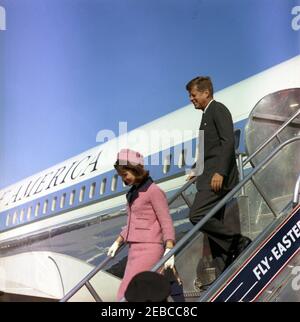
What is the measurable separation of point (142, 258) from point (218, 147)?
0.91 m

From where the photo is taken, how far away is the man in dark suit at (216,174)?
11.9ft

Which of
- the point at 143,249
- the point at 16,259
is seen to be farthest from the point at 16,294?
the point at 143,249

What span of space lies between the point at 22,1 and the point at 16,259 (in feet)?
5.45

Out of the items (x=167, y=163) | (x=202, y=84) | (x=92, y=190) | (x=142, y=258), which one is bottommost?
(x=92, y=190)

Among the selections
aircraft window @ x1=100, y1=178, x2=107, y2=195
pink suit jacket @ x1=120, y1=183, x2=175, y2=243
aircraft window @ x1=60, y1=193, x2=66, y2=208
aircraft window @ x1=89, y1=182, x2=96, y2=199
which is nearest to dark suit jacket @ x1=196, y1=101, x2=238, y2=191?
pink suit jacket @ x1=120, y1=183, x2=175, y2=243

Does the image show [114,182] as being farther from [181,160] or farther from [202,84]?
[202,84]

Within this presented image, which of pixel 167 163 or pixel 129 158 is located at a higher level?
pixel 129 158

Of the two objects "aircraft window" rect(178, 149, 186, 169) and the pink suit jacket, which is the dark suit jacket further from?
"aircraft window" rect(178, 149, 186, 169)

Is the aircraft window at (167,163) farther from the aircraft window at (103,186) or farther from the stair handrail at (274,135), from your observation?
the aircraft window at (103,186)

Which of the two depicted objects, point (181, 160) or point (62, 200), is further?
point (62, 200)

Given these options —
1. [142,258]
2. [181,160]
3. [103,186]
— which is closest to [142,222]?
[142,258]

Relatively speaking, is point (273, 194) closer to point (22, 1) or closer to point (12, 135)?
point (12, 135)

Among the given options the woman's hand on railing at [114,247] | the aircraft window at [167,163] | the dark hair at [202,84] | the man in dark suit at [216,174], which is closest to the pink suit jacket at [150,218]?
the woman's hand on railing at [114,247]

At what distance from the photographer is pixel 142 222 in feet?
11.0
